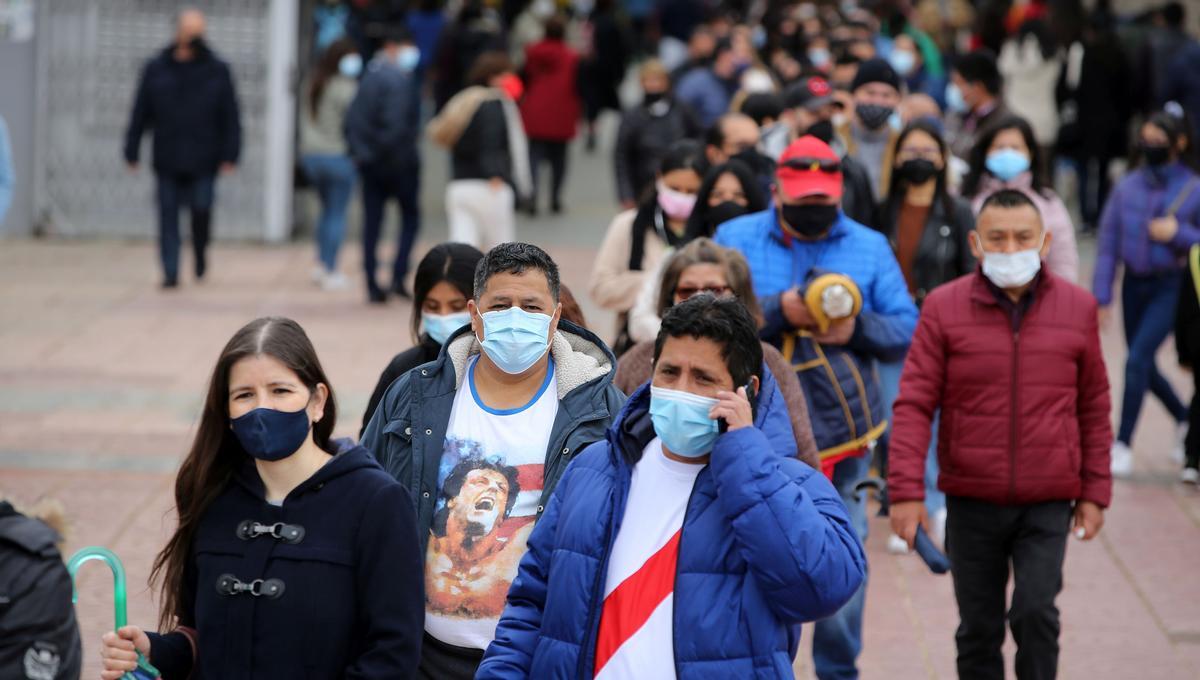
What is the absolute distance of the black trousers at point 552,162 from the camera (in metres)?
19.1

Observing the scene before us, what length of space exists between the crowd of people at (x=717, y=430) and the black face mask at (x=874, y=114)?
1cm

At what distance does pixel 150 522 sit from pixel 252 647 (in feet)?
16.1

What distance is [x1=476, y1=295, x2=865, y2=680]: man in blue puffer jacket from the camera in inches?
145

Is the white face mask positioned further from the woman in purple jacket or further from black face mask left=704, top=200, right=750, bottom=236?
the woman in purple jacket

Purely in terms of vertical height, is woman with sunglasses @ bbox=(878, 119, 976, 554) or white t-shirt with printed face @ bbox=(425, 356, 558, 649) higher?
woman with sunglasses @ bbox=(878, 119, 976, 554)

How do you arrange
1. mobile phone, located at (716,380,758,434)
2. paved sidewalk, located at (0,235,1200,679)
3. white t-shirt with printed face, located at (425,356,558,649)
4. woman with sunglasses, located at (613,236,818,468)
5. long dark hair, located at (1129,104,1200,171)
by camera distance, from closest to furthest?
mobile phone, located at (716,380,758,434)
white t-shirt with printed face, located at (425,356,558,649)
woman with sunglasses, located at (613,236,818,468)
paved sidewalk, located at (0,235,1200,679)
long dark hair, located at (1129,104,1200,171)

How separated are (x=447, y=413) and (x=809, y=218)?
2348 mm

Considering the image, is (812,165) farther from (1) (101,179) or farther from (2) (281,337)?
(1) (101,179)

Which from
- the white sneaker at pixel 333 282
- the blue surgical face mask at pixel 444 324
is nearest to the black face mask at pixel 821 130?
the blue surgical face mask at pixel 444 324

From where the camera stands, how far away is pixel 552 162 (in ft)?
63.0

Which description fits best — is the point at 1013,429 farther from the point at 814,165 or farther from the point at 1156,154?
the point at 1156,154

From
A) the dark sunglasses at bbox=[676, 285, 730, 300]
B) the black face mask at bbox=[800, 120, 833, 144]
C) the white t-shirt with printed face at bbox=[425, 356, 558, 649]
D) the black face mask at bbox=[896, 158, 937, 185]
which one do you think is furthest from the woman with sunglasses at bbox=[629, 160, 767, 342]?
the white t-shirt with printed face at bbox=[425, 356, 558, 649]

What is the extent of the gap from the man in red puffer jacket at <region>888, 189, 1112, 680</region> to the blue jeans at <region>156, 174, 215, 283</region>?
9.54 metres

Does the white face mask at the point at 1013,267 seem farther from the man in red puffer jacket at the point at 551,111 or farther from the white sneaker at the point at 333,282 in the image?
the man in red puffer jacket at the point at 551,111
